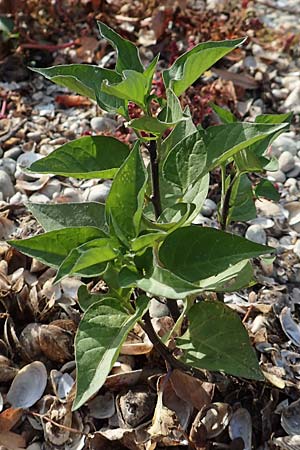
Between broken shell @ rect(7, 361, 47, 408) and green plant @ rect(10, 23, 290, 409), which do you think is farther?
broken shell @ rect(7, 361, 47, 408)

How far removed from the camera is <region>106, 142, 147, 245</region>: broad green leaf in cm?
97

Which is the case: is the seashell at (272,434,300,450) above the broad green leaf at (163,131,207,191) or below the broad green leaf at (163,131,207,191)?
below

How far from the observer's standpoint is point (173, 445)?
1202 mm

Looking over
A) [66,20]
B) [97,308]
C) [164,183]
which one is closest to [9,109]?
[66,20]

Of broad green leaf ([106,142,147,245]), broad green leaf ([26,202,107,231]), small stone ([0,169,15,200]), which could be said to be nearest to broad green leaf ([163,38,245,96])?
broad green leaf ([106,142,147,245])

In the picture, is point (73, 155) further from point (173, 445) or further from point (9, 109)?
point (9, 109)

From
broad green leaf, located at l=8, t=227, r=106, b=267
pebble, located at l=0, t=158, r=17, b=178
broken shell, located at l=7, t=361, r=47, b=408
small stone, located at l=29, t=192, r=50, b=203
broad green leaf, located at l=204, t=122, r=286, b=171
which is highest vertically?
broad green leaf, located at l=204, t=122, r=286, b=171

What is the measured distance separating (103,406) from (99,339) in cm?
31

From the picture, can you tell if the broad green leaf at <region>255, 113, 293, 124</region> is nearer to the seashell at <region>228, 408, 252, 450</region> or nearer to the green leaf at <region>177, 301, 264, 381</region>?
the green leaf at <region>177, 301, 264, 381</region>

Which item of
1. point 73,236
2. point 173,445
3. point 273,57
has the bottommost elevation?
point 173,445

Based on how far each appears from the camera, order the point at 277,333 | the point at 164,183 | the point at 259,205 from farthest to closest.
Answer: the point at 259,205 → the point at 277,333 → the point at 164,183

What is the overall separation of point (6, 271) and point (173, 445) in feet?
1.70

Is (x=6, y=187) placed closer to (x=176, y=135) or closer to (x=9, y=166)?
(x=9, y=166)

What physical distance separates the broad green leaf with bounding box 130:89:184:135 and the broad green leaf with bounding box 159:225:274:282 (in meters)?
0.15
